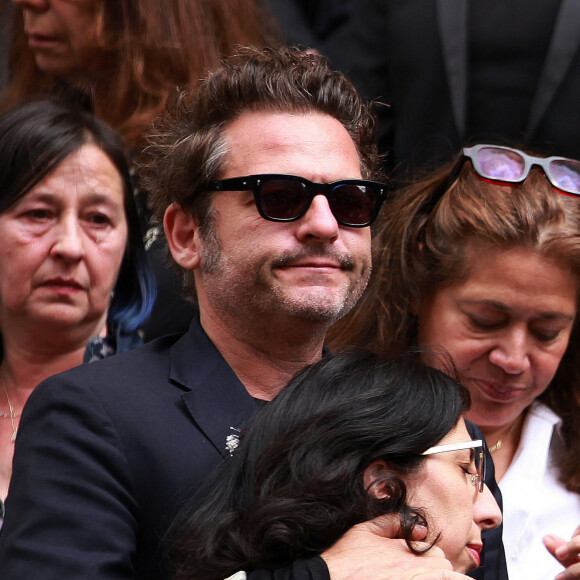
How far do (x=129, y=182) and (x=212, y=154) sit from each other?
0.70 metres

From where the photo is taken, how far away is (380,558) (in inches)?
84.0

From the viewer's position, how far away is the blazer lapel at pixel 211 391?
101 inches

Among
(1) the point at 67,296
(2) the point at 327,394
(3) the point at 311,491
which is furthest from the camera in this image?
(1) the point at 67,296

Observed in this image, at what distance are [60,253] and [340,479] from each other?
1.37m

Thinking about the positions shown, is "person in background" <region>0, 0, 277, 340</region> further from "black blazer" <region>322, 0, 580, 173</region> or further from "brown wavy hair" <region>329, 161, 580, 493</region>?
"brown wavy hair" <region>329, 161, 580, 493</region>

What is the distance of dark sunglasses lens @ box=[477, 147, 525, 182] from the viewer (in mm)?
3604

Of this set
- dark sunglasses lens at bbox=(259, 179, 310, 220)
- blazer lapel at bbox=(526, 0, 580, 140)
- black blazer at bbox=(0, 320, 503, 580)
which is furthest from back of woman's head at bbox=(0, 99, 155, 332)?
blazer lapel at bbox=(526, 0, 580, 140)

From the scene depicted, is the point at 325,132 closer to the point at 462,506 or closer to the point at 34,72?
the point at 462,506

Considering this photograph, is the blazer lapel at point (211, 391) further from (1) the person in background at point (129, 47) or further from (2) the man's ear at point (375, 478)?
(1) the person in background at point (129, 47)

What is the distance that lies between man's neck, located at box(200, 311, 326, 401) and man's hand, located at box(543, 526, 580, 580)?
82 centimetres

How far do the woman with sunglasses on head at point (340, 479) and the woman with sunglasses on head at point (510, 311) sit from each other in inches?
39.1

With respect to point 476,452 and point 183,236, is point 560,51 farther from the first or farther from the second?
point 476,452

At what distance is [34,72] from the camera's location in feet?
13.6

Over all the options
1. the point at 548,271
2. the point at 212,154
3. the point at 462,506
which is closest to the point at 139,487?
the point at 462,506
